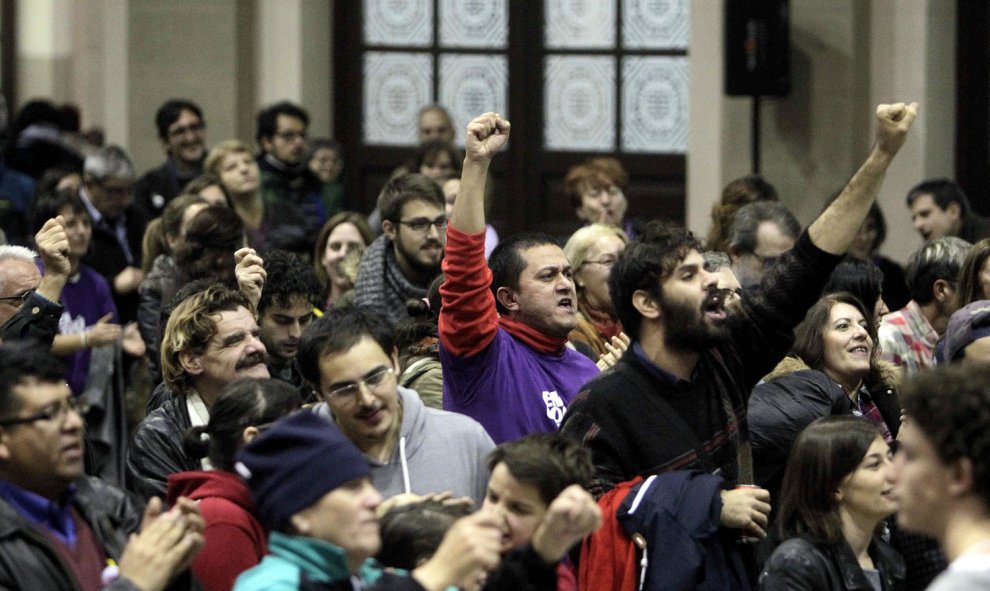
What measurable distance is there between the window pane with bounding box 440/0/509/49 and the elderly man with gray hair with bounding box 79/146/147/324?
3.05 m

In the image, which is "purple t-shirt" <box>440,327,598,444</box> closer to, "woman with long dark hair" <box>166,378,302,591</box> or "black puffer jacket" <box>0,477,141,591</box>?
"woman with long dark hair" <box>166,378,302,591</box>

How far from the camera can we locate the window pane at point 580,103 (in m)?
11.9

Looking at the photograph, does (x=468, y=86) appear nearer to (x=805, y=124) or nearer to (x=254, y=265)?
(x=805, y=124)

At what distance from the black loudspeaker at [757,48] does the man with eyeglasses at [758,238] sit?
321 centimetres

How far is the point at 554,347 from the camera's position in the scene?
5566 millimetres

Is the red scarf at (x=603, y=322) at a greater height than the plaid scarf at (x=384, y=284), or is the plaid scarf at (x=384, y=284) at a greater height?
the plaid scarf at (x=384, y=284)

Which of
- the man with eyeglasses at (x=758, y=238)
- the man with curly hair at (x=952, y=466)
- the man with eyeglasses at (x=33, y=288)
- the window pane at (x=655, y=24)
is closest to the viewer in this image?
the man with curly hair at (x=952, y=466)

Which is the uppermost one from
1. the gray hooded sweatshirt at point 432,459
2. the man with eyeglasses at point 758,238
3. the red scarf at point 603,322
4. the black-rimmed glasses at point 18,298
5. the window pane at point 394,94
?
the window pane at point 394,94

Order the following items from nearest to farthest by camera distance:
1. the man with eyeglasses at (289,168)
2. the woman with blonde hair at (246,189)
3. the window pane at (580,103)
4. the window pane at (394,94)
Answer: the woman with blonde hair at (246,189)
the man with eyeglasses at (289,168)
the window pane at (580,103)
the window pane at (394,94)

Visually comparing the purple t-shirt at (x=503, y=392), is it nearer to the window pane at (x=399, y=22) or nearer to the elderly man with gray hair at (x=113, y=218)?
the elderly man with gray hair at (x=113, y=218)

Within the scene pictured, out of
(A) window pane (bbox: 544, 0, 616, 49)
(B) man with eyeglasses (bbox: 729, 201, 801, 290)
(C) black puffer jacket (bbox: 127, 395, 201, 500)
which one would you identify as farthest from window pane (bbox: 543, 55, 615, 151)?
(C) black puffer jacket (bbox: 127, 395, 201, 500)

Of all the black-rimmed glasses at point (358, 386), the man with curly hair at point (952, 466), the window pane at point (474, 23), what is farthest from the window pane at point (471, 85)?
the man with curly hair at point (952, 466)

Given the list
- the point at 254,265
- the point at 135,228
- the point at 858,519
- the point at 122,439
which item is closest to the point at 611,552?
the point at 858,519

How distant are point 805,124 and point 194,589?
7.53m
